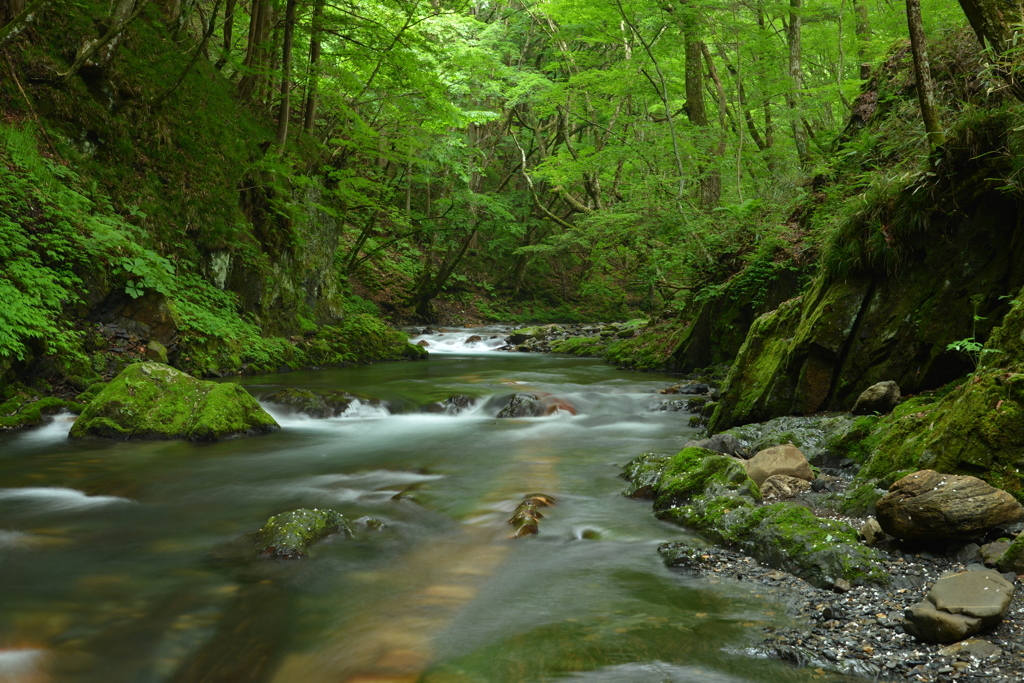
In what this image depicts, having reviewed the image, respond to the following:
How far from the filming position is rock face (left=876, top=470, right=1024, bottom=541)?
3.34 m

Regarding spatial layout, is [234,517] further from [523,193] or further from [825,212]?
[523,193]

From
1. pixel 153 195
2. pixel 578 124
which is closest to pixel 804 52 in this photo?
pixel 578 124

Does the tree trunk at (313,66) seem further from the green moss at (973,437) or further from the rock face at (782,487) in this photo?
the green moss at (973,437)

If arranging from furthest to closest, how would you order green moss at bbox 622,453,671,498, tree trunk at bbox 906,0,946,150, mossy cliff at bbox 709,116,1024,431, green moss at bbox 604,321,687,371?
green moss at bbox 604,321,687,371
green moss at bbox 622,453,671,498
tree trunk at bbox 906,0,946,150
mossy cliff at bbox 709,116,1024,431

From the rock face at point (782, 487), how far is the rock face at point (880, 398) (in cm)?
138

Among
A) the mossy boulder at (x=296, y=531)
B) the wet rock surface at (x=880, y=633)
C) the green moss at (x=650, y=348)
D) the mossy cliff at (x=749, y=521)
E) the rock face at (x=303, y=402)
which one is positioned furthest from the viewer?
the green moss at (x=650, y=348)

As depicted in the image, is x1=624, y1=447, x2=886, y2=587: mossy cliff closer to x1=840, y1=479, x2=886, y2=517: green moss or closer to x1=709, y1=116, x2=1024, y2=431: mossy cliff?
x1=840, y1=479, x2=886, y2=517: green moss

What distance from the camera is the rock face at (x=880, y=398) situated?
5824 millimetres

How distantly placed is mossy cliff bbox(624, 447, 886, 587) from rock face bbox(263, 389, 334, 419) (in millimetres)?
5302

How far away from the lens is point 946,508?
338cm

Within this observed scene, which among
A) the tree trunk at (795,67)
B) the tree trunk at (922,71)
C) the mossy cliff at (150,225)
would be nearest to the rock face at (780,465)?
the tree trunk at (922,71)

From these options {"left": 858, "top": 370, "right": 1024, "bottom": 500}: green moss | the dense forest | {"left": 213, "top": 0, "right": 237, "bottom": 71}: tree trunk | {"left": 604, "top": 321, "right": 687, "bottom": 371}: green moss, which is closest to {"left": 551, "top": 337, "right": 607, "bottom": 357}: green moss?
{"left": 604, "top": 321, "right": 687, "bottom": 371}: green moss

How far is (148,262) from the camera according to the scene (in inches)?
390

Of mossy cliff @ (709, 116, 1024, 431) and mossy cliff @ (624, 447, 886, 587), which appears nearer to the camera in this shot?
mossy cliff @ (624, 447, 886, 587)
